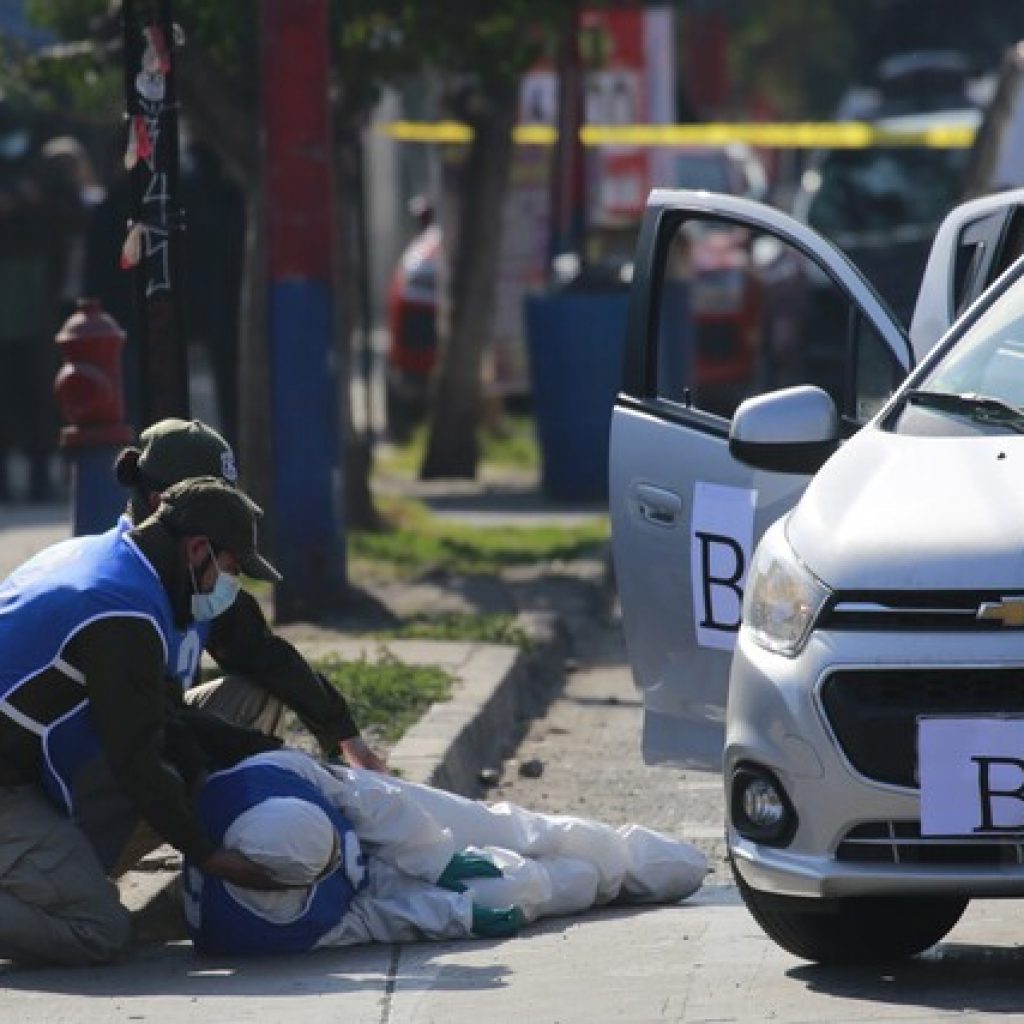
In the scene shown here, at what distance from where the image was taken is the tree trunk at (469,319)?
56.4ft

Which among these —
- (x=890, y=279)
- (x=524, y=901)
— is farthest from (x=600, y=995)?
(x=890, y=279)

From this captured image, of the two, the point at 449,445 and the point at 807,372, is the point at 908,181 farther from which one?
the point at 449,445

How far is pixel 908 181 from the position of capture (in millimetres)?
20875

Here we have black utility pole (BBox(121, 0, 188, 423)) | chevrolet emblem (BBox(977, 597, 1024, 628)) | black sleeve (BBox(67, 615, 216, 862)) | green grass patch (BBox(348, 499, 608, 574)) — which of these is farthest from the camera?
green grass patch (BBox(348, 499, 608, 574))

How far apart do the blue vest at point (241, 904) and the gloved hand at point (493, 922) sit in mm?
287

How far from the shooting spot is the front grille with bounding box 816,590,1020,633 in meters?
6.00

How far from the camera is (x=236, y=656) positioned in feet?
25.0

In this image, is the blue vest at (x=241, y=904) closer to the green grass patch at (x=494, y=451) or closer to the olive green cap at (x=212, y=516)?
the olive green cap at (x=212, y=516)

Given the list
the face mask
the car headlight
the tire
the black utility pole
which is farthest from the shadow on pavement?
the black utility pole

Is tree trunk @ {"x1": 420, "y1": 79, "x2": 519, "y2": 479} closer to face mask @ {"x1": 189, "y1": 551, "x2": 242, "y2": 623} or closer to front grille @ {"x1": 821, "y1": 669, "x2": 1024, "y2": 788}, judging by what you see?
face mask @ {"x1": 189, "y1": 551, "x2": 242, "y2": 623}

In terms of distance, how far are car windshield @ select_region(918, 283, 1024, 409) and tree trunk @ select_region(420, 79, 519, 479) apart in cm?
998

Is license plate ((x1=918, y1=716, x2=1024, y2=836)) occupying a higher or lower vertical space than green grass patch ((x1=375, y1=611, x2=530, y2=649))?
higher

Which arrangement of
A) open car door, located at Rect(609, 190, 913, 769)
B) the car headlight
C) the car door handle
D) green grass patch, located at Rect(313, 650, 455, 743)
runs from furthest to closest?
green grass patch, located at Rect(313, 650, 455, 743) < the car door handle < open car door, located at Rect(609, 190, 913, 769) < the car headlight

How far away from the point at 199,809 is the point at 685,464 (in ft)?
4.90
